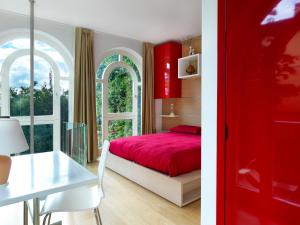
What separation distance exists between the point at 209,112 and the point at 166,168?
122 centimetres

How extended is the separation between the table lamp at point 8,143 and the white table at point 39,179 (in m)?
0.09

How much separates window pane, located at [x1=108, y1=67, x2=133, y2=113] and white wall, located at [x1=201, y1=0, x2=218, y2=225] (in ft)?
10.4

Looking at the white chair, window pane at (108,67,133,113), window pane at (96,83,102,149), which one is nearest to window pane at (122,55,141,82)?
window pane at (108,67,133,113)

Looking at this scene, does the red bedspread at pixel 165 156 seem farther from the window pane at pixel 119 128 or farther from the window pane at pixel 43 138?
the window pane at pixel 43 138

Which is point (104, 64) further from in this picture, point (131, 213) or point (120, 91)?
point (131, 213)

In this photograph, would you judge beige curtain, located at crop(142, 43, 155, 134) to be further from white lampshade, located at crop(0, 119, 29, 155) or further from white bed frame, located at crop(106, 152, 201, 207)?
white lampshade, located at crop(0, 119, 29, 155)

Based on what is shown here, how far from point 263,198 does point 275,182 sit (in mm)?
129

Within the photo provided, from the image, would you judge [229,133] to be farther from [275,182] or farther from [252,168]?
[275,182]

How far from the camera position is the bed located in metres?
2.40

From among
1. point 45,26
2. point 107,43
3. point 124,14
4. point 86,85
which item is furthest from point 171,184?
point 45,26

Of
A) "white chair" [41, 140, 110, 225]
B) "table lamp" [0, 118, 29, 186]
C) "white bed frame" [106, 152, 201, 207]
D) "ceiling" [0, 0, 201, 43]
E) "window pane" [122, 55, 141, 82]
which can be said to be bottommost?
"white bed frame" [106, 152, 201, 207]

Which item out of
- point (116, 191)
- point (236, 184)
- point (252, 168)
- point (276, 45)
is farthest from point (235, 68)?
point (116, 191)

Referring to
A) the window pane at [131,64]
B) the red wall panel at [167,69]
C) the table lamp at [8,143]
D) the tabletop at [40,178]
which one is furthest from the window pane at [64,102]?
the table lamp at [8,143]

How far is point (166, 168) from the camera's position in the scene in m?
2.46
